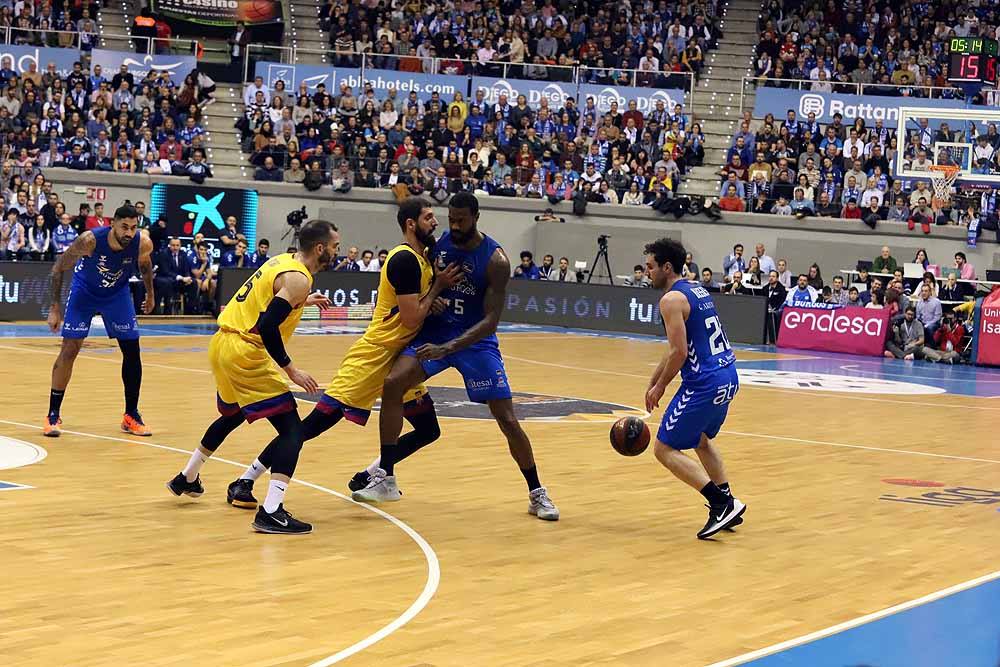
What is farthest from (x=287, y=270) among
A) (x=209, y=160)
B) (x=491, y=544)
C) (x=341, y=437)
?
(x=209, y=160)

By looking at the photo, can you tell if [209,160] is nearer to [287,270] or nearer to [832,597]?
[287,270]

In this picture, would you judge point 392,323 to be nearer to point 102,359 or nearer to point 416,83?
point 102,359

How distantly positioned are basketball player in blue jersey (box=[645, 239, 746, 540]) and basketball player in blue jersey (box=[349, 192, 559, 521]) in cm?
97

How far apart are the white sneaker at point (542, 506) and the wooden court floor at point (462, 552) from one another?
0.33 ft

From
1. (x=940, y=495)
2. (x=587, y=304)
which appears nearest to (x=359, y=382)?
(x=940, y=495)

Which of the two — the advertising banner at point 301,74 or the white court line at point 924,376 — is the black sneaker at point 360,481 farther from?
the advertising banner at point 301,74

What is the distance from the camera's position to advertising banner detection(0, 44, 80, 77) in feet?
103

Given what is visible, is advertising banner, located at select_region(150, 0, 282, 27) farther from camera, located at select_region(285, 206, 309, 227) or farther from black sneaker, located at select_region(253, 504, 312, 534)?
black sneaker, located at select_region(253, 504, 312, 534)

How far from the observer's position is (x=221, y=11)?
118 ft

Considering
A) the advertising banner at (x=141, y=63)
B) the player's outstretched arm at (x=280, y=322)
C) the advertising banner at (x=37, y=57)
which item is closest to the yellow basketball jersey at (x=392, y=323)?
the player's outstretched arm at (x=280, y=322)

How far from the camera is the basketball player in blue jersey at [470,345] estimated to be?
30.6ft

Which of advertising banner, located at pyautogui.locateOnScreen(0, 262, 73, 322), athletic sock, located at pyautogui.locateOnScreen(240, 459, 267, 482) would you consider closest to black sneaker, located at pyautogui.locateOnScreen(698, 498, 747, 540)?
athletic sock, located at pyautogui.locateOnScreen(240, 459, 267, 482)

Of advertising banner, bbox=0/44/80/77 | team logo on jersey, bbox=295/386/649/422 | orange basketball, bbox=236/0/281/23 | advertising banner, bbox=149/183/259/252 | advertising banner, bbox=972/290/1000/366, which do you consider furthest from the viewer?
orange basketball, bbox=236/0/281/23

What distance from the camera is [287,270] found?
8586 millimetres
